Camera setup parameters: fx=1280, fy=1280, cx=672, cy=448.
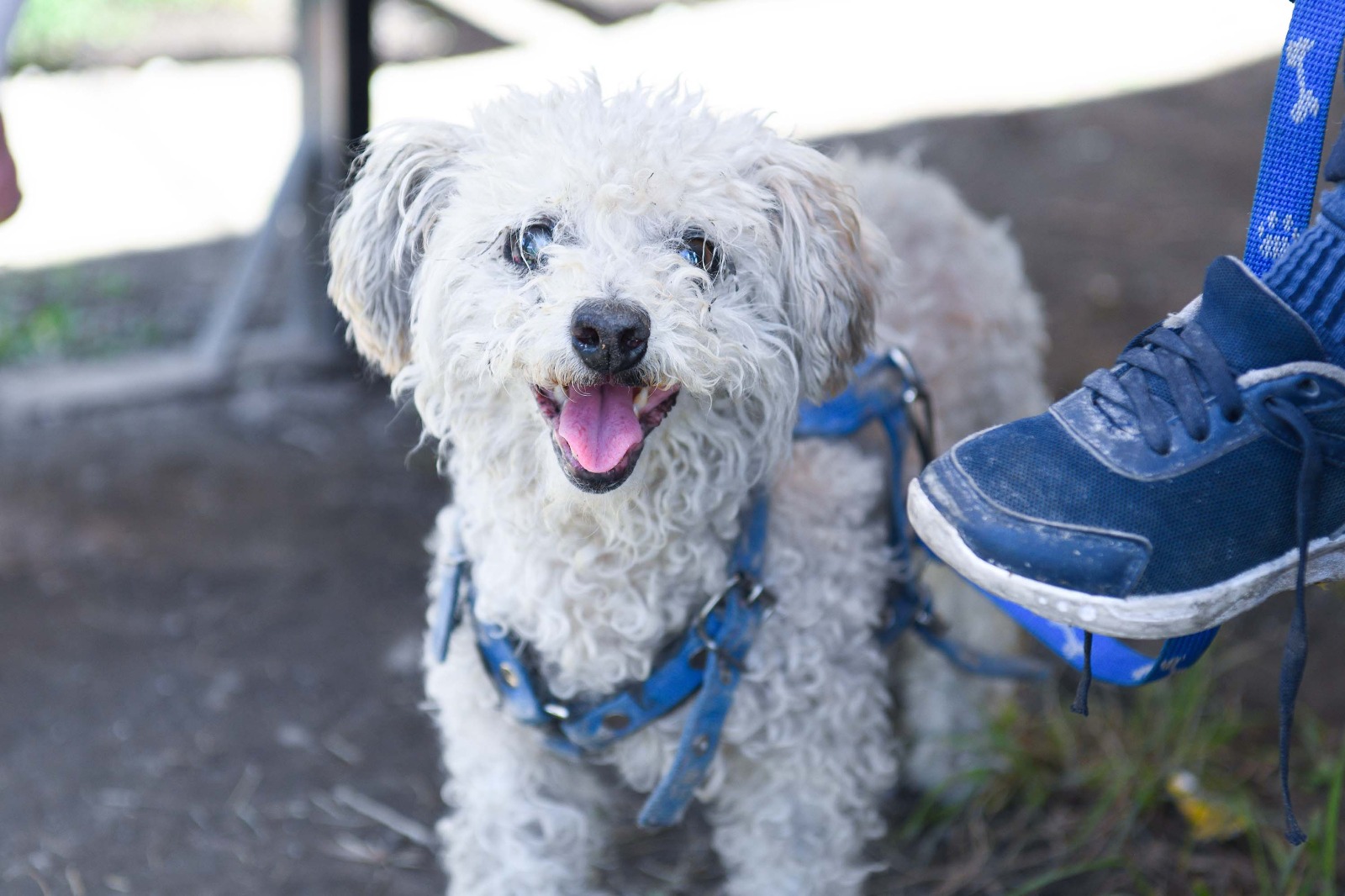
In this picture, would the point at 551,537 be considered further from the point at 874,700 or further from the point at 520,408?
the point at 874,700

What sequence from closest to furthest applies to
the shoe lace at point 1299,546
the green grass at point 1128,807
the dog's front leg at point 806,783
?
1. the shoe lace at point 1299,546
2. the dog's front leg at point 806,783
3. the green grass at point 1128,807

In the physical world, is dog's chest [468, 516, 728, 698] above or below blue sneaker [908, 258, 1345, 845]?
below

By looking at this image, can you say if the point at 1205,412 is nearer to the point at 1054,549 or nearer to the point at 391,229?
the point at 1054,549

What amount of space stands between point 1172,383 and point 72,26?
6.78 meters

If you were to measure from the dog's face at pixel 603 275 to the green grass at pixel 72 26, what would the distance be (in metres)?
5.44

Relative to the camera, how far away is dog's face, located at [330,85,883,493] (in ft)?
5.73

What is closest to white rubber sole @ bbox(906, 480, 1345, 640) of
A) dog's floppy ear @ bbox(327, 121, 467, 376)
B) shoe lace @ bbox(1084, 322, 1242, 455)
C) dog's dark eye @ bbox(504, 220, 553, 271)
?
shoe lace @ bbox(1084, 322, 1242, 455)

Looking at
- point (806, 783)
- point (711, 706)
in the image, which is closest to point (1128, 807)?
point (806, 783)

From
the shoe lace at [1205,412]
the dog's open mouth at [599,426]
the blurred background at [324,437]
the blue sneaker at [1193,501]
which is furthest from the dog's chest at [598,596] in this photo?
the blurred background at [324,437]

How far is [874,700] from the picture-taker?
7.30ft

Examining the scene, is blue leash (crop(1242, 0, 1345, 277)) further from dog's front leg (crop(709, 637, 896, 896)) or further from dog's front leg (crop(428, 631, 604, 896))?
dog's front leg (crop(428, 631, 604, 896))

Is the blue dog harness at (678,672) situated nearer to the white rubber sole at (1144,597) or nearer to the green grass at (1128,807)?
the white rubber sole at (1144,597)

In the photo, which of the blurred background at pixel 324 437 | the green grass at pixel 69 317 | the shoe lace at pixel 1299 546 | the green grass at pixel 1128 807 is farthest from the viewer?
the green grass at pixel 69 317

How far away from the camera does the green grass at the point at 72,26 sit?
21.7 feet
